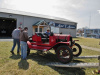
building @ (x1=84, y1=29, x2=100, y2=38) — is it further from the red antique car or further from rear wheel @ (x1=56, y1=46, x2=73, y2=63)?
rear wheel @ (x1=56, y1=46, x2=73, y2=63)

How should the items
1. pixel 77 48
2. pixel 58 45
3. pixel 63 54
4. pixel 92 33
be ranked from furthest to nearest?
pixel 92 33 < pixel 77 48 < pixel 58 45 < pixel 63 54

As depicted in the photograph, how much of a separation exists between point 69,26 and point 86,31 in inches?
907

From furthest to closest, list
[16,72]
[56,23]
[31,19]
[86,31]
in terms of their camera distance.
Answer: [86,31] < [56,23] < [31,19] < [16,72]

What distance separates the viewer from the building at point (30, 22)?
16.2 m

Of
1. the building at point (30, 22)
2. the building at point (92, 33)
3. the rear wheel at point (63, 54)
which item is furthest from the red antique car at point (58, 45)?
the building at point (92, 33)

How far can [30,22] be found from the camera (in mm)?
17625

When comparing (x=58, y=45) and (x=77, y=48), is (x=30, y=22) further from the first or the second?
(x=58, y=45)

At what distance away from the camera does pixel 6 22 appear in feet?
73.5

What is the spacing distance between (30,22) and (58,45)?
47.9 feet

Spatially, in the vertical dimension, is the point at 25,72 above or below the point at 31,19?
below

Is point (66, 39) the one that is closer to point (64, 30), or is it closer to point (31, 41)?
point (31, 41)

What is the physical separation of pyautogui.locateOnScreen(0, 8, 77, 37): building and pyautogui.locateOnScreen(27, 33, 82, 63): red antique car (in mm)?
7948

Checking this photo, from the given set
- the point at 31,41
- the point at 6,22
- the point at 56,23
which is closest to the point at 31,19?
the point at 56,23

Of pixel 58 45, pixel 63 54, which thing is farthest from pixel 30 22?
pixel 63 54
